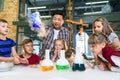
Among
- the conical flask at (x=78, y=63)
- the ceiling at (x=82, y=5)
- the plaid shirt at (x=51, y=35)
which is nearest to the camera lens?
the conical flask at (x=78, y=63)

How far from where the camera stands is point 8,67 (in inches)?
46.6

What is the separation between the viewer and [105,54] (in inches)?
43.4

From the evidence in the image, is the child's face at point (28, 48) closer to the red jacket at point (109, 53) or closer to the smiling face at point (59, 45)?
the smiling face at point (59, 45)

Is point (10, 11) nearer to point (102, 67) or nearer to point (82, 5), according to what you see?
point (82, 5)

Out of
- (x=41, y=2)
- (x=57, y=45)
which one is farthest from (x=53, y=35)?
(x=41, y=2)

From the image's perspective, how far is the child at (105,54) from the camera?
3.52 ft

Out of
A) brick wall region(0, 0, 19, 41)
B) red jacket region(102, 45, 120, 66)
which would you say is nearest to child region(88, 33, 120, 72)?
red jacket region(102, 45, 120, 66)

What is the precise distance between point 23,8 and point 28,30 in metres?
0.49

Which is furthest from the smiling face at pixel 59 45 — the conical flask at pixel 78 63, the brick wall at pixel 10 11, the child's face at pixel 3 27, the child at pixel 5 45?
the brick wall at pixel 10 11

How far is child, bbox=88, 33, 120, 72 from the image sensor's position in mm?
1072

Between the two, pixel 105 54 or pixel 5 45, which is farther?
pixel 5 45

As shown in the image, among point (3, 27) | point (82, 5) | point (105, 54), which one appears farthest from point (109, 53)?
point (82, 5)

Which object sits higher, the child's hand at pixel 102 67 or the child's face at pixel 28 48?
the child's face at pixel 28 48

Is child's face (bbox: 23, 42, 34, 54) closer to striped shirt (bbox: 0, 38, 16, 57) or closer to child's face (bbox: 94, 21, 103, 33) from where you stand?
striped shirt (bbox: 0, 38, 16, 57)
